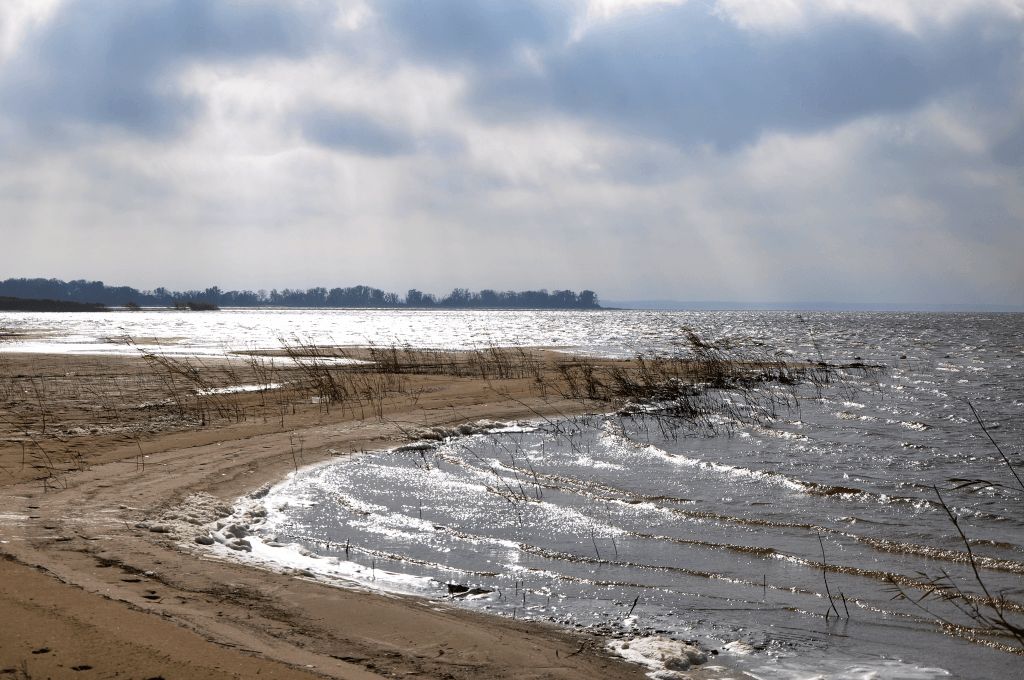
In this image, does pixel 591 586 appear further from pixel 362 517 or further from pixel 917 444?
pixel 917 444

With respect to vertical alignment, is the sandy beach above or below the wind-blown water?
above

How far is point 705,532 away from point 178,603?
18.4ft

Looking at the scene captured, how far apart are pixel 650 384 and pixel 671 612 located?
16.9 m

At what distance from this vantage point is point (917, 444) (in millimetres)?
15055

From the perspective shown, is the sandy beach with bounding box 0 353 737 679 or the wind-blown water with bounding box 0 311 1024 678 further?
the wind-blown water with bounding box 0 311 1024 678

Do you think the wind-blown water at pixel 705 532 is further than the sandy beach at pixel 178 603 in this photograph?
Yes

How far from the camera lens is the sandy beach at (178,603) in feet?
14.4

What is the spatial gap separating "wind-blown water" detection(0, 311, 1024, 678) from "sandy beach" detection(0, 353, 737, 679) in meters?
0.69

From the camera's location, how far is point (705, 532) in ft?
27.8

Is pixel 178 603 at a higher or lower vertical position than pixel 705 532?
higher

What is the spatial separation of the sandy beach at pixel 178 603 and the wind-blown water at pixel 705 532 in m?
0.69

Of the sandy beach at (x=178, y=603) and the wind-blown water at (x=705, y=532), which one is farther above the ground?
the sandy beach at (x=178, y=603)

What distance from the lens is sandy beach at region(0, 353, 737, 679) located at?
4.40 meters

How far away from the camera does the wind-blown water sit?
18.6 ft
